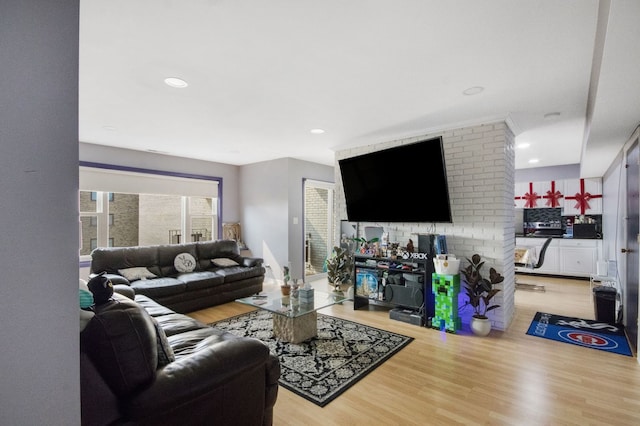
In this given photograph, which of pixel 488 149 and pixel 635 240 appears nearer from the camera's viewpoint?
pixel 635 240

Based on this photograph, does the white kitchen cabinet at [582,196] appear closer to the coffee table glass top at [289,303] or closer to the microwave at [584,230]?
the microwave at [584,230]

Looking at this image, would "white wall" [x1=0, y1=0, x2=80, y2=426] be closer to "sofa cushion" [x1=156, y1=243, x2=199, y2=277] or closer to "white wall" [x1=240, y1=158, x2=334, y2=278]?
"sofa cushion" [x1=156, y1=243, x2=199, y2=277]

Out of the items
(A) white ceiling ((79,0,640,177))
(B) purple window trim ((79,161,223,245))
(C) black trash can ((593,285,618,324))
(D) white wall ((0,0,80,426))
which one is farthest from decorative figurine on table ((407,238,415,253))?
(B) purple window trim ((79,161,223,245))

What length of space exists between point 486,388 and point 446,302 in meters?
1.18

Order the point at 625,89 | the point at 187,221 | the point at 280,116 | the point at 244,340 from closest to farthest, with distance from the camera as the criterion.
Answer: the point at 244,340, the point at 625,89, the point at 280,116, the point at 187,221

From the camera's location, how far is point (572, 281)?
19.4 feet

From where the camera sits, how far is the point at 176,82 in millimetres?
2594

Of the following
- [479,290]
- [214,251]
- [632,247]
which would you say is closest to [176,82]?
[214,251]

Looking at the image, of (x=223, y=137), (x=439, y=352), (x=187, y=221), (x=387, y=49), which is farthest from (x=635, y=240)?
(x=187, y=221)

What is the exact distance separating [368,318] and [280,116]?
264 centimetres

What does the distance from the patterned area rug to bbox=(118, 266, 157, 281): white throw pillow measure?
1295mm

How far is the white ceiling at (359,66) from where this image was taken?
5.53 ft

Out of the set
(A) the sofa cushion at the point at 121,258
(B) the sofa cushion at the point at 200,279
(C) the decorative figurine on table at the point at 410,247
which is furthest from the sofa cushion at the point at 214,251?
(C) the decorative figurine on table at the point at 410,247

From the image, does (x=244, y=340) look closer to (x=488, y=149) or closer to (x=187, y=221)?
(x=488, y=149)
